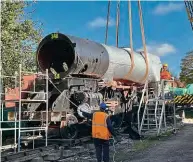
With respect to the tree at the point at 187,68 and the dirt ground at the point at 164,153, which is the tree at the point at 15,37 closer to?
the dirt ground at the point at 164,153

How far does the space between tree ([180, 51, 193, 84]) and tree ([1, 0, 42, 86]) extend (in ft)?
154

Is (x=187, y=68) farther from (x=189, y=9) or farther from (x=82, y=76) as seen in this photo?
(x=82, y=76)

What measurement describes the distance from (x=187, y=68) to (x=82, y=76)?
183 feet

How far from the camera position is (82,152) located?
9.57m

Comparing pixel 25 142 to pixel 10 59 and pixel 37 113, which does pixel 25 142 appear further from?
pixel 10 59

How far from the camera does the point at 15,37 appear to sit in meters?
14.2

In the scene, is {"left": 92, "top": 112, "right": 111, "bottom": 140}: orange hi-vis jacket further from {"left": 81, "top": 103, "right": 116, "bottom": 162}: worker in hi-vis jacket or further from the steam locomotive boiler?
the steam locomotive boiler

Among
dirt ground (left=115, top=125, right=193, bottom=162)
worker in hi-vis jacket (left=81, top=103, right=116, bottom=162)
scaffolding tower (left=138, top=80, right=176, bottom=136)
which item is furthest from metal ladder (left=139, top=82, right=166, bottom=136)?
worker in hi-vis jacket (left=81, top=103, right=116, bottom=162)

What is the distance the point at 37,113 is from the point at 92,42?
3236 mm

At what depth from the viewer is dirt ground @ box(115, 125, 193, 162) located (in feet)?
29.2

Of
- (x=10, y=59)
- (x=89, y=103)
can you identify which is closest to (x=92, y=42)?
(x=89, y=103)

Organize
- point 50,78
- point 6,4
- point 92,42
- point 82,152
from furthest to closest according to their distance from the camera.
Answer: point 6,4
point 92,42
point 50,78
point 82,152

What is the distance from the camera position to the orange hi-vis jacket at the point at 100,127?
7.96 meters

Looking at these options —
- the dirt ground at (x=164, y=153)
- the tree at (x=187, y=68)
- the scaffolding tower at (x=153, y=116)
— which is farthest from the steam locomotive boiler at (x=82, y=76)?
the tree at (x=187, y=68)
